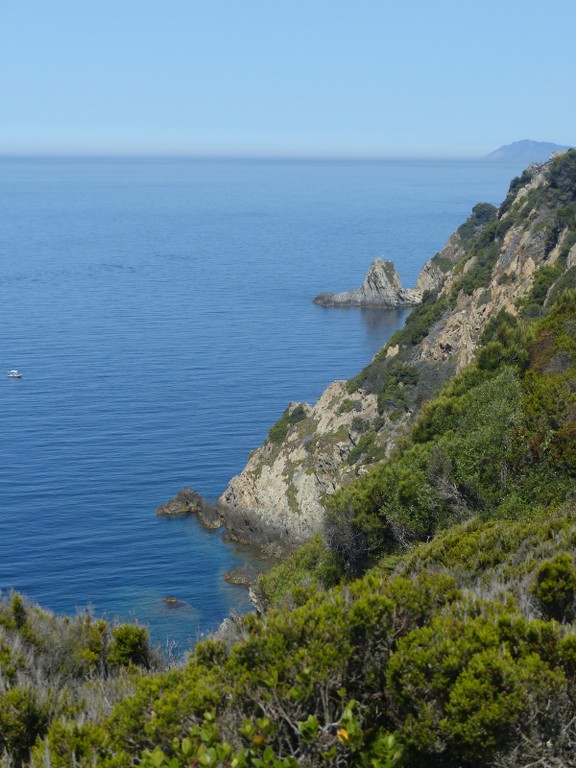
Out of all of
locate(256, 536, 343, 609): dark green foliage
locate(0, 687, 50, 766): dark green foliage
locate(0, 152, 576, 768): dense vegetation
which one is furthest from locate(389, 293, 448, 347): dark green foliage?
locate(0, 687, 50, 766): dark green foliage

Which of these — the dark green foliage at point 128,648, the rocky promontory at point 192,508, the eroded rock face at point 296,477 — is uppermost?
the dark green foliage at point 128,648

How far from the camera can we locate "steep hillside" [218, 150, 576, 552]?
51.3m

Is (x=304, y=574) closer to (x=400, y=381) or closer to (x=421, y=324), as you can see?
(x=400, y=381)

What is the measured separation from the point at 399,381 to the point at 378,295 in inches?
3041

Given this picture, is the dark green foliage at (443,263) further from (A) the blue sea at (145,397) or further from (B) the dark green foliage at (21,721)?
(B) the dark green foliage at (21,721)

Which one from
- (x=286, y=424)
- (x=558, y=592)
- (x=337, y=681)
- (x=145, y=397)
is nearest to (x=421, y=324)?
(x=286, y=424)

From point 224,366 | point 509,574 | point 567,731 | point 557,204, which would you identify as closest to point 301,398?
point 224,366

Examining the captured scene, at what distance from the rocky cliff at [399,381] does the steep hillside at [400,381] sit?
0.26ft

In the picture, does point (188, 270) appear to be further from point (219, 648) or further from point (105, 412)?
point (219, 648)

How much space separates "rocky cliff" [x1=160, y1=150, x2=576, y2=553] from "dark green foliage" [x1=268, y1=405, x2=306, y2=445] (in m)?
0.09

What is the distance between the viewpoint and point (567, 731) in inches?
361

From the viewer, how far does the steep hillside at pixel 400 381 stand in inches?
2020

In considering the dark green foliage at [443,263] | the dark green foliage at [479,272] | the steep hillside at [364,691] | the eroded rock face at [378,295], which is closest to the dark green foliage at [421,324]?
the dark green foliage at [479,272]

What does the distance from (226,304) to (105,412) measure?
49271 mm
